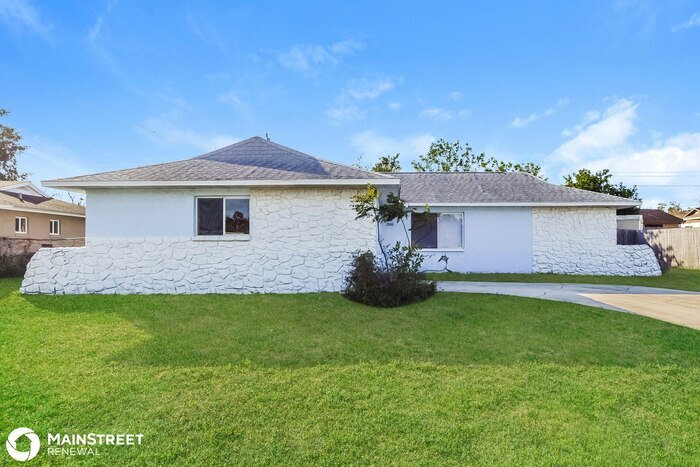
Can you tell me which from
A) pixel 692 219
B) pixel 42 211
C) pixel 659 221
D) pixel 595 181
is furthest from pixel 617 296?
pixel 692 219

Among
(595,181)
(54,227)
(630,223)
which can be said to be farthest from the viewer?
(595,181)

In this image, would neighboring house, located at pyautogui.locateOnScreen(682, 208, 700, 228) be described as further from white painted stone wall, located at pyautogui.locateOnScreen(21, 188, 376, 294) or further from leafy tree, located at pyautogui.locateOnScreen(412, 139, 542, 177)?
white painted stone wall, located at pyautogui.locateOnScreen(21, 188, 376, 294)

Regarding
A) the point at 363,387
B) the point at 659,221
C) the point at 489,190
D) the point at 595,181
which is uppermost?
the point at 595,181

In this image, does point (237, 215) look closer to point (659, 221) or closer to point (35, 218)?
point (35, 218)

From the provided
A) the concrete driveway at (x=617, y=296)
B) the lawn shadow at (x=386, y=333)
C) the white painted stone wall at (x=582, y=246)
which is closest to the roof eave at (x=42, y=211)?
the lawn shadow at (x=386, y=333)

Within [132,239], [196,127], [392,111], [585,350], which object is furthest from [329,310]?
[392,111]

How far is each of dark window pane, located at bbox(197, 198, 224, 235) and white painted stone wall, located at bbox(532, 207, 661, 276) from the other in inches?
462

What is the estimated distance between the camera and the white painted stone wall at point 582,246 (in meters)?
13.9

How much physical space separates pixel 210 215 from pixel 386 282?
5.13 meters

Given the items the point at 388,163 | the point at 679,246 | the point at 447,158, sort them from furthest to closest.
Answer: the point at 447,158
the point at 388,163
the point at 679,246

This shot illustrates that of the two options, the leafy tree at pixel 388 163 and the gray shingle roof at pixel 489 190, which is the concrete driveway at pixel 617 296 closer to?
the gray shingle roof at pixel 489 190

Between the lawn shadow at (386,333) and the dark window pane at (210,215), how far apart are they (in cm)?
204

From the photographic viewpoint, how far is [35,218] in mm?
19750

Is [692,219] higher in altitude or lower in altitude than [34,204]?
lower
